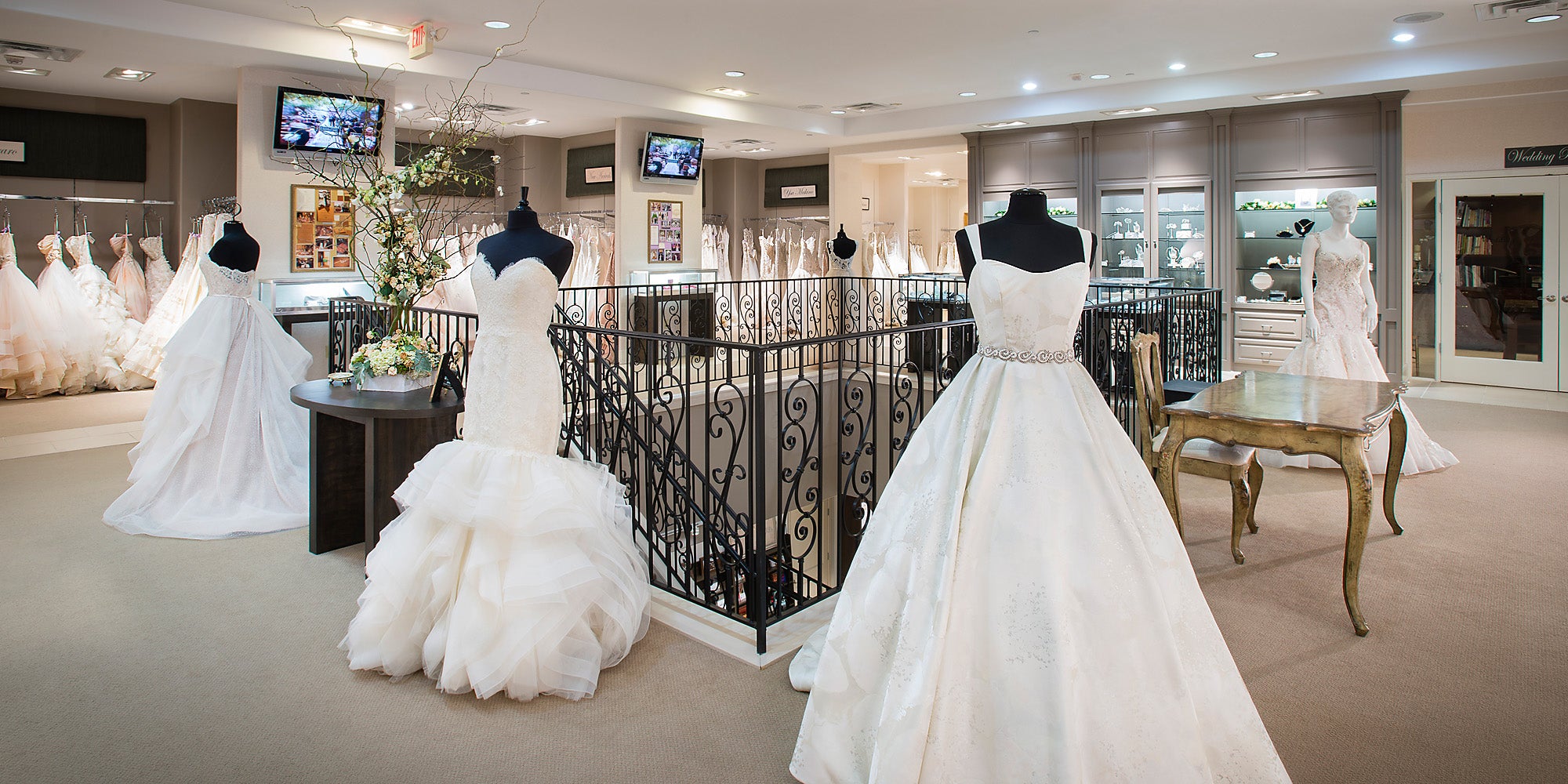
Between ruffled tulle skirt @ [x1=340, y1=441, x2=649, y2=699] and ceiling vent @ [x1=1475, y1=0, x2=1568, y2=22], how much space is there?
7.39 meters

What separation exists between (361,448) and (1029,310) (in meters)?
3.47

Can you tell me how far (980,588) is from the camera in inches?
86.0

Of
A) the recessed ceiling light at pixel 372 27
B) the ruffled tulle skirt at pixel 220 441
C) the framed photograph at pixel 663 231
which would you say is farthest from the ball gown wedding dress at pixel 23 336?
the framed photograph at pixel 663 231

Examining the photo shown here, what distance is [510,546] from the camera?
2.99 m

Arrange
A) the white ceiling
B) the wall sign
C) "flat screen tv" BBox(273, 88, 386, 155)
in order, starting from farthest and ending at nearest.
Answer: the wall sign < "flat screen tv" BBox(273, 88, 386, 155) < the white ceiling

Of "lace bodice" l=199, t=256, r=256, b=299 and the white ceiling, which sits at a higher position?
the white ceiling

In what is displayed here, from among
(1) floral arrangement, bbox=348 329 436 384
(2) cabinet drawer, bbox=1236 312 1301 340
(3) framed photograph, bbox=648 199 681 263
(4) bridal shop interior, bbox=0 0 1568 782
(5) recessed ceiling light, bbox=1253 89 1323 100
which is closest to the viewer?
(4) bridal shop interior, bbox=0 0 1568 782

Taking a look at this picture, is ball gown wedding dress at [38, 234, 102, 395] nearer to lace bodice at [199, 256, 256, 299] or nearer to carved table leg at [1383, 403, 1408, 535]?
lace bodice at [199, 256, 256, 299]

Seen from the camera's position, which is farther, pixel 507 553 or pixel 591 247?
pixel 591 247

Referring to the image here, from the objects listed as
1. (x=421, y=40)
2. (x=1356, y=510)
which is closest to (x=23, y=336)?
(x=421, y=40)

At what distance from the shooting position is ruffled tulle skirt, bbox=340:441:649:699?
2.87 meters

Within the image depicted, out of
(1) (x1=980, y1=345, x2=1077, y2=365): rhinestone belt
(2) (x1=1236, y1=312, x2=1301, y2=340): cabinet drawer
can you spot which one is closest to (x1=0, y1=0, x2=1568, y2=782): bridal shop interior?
(1) (x1=980, y1=345, x2=1077, y2=365): rhinestone belt

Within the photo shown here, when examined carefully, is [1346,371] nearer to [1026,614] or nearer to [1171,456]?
[1171,456]

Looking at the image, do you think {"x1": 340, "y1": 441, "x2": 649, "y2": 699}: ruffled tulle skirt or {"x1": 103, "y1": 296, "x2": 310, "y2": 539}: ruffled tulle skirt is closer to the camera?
{"x1": 340, "y1": 441, "x2": 649, "y2": 699}: ruffled tulle skirt
